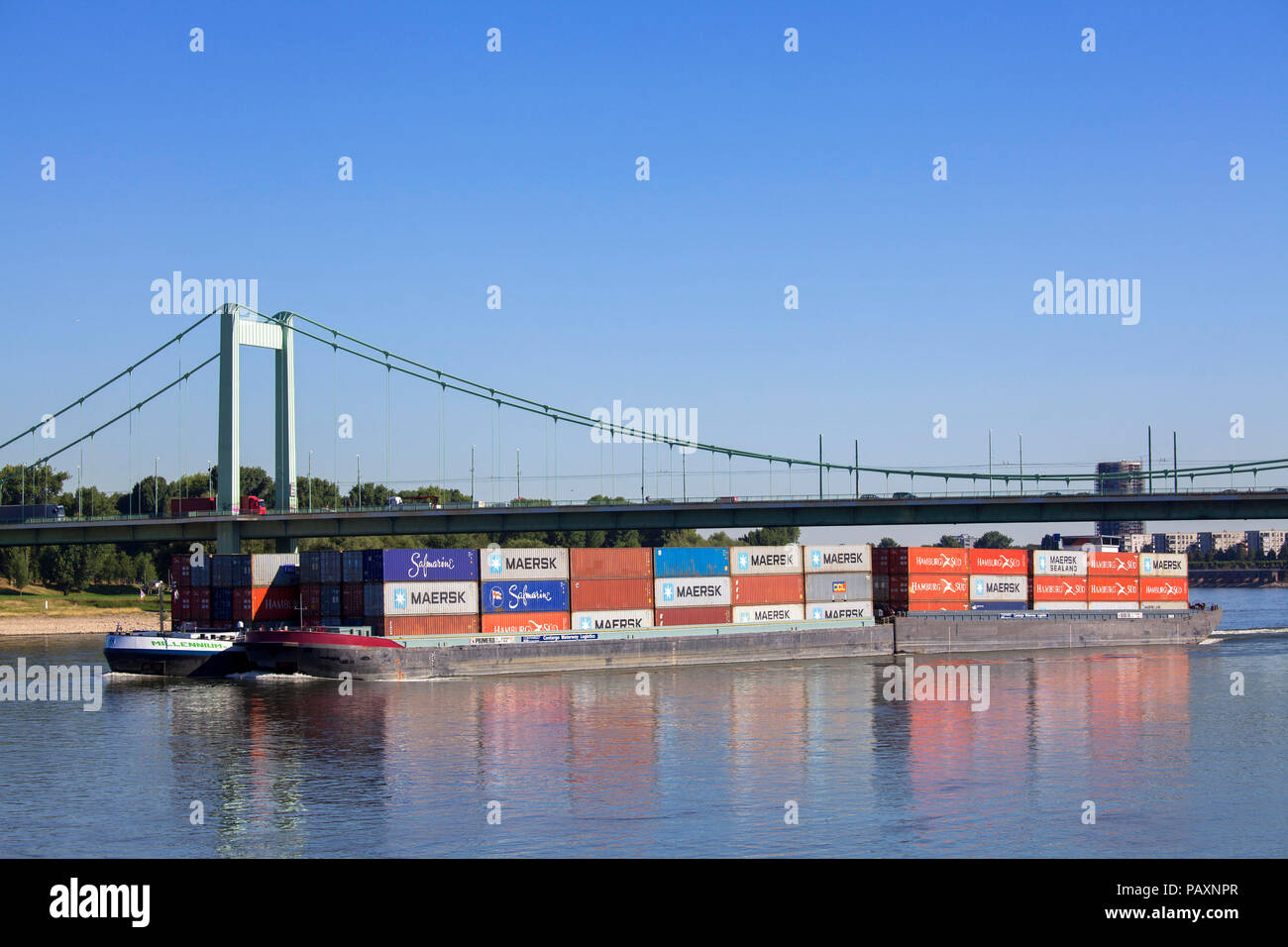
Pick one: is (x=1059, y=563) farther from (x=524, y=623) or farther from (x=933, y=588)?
(x=524, y=623)

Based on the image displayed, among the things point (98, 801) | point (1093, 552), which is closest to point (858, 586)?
point (1093, 552)

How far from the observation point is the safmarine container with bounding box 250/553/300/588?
70.6 meters

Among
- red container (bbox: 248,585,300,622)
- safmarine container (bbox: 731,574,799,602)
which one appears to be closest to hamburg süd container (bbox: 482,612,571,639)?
safmarine container (bbox: 731,574,799,602)

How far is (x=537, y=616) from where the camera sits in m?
68.5

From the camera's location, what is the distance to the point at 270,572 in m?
71.4

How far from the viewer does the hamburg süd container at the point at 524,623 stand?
221ft

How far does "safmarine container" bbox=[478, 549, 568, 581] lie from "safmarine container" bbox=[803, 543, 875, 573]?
702 inches

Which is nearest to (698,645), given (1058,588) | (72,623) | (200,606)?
(200,606)
